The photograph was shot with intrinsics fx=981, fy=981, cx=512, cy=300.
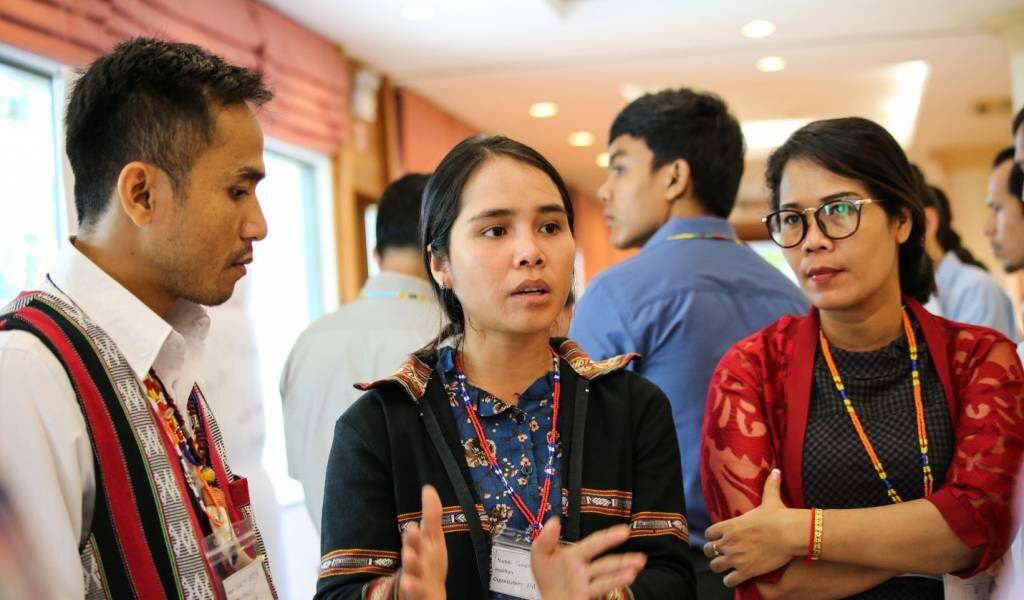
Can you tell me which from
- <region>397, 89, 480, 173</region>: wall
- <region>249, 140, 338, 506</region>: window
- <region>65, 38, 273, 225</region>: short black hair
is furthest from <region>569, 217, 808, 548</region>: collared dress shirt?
<region>397, 89, 480, 173</region>: wall

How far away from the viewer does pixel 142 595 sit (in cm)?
118

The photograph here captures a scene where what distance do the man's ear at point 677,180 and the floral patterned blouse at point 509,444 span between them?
3.22ft

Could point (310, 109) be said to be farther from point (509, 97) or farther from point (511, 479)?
point (511, 479)

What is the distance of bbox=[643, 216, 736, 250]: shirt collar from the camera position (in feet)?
7.47

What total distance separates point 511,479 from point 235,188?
0.60 meters

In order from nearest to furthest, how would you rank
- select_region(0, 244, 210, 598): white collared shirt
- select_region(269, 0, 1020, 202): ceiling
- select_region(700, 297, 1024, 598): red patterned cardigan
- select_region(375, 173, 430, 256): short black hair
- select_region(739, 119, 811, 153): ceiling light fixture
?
select_region(0, 244, 210, 598): white collared shirt < select_region(700, 297, 1024, 598): red patterned cardigan < select_region(375, 173, 430, 256): short black hair < select_region(269, 0, 1020, 202): ceiling < select_region(739, 119, 811, 153): ceiling light fixture

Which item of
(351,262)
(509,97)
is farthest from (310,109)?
(509,97)

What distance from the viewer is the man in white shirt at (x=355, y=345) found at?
2619 millimetres

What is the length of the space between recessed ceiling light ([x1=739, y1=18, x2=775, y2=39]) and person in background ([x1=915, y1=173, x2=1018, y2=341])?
6.42ft

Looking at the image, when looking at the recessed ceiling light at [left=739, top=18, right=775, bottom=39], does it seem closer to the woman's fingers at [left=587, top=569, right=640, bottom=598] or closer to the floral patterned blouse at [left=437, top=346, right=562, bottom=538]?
the floral patterned blouse at [left=437, top=346, right=562, bottom=538]

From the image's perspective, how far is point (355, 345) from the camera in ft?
8.64

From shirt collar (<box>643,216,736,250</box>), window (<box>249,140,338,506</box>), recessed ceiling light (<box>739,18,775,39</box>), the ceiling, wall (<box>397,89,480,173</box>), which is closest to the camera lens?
shirt collar (<box>643,216,736,250</box>)

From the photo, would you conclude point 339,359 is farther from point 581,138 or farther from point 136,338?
point 581,138

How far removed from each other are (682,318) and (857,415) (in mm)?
519
